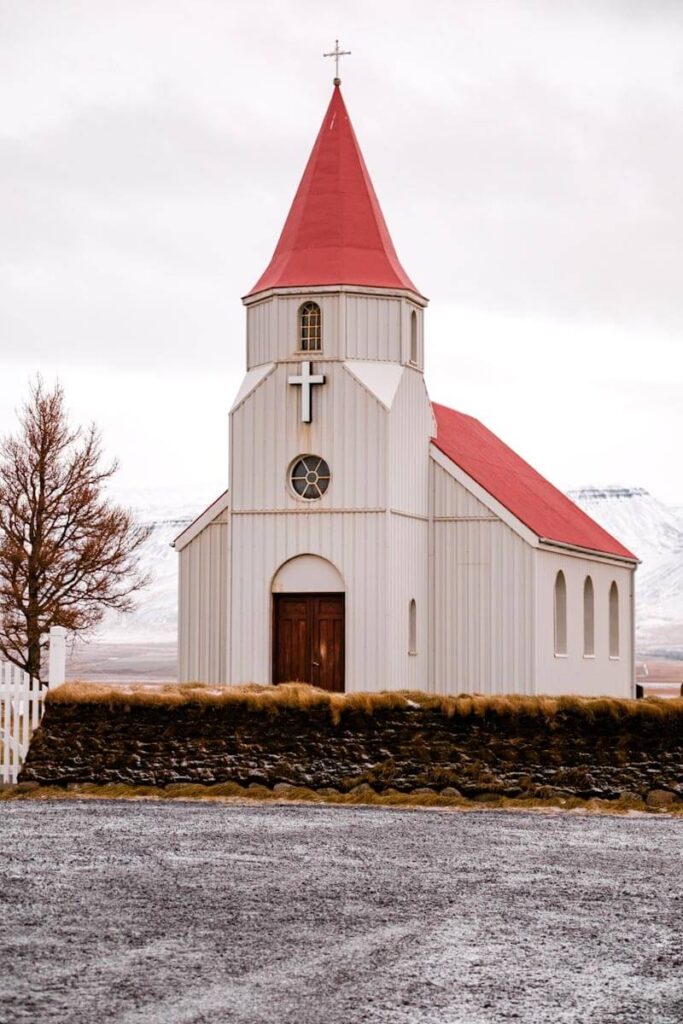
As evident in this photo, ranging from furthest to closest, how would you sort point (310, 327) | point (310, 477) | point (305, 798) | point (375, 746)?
1. point (310, 327)
2. point (310, 477)
3. point (375, 746)
4. point (305, 798)

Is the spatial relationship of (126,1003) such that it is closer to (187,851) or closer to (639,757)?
(187,851)

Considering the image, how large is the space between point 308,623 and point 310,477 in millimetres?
3171

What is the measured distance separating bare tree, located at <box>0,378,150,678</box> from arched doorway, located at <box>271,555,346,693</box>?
8418 millimetres

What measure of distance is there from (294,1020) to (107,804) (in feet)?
37.6

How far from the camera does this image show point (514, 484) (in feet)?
138

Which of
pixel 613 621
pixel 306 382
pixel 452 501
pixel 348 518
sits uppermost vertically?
pixel 306 382

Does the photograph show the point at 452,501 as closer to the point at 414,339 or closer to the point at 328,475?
the point at 328,475

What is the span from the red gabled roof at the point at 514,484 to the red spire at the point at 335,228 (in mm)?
4517

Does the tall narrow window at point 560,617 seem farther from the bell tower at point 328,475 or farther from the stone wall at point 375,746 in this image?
the stone wall at point 375,746

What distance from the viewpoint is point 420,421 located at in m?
35.2

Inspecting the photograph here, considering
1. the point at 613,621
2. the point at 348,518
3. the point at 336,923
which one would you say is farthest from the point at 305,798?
the point at 613,621

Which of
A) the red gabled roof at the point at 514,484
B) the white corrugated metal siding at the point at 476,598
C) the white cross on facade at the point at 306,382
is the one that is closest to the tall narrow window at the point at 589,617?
the red gabled roof at the point at 514,484

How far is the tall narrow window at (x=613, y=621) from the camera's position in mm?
43594

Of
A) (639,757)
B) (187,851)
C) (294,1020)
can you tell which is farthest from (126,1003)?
(639,757)
